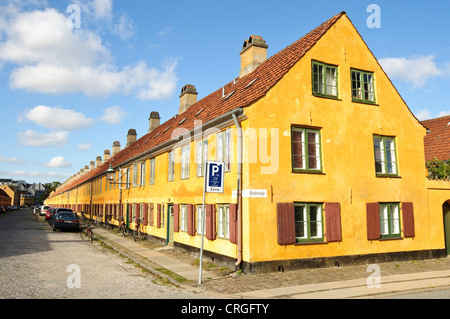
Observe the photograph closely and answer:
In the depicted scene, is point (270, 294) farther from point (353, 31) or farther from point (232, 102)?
point (353, 31)

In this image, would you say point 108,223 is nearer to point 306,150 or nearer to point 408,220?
point 306,150

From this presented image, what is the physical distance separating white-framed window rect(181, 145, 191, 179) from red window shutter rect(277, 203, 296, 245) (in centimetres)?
599

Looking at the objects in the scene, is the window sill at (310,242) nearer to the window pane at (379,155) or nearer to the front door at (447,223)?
the window pane at (379,155)

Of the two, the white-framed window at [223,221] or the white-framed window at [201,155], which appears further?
the white-framed window at [201,155]

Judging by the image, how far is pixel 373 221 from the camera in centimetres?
1338

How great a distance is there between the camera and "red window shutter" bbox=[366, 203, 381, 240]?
13.3 metres

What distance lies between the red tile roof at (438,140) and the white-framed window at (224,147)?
12.8 metres

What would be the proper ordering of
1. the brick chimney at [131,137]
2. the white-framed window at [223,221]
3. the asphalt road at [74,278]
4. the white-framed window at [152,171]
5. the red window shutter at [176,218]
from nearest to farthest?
the asphalt road at [74,278]
the white-framed window at [223,221]
the red window shutter at [176,218]
the white-framed window at [152,171]
the brick chimney at [131,137]

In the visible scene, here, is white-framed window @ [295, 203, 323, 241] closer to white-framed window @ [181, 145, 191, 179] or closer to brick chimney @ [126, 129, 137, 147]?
white-framed window @ [181, 145, 191, 179]

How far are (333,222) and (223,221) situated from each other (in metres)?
3.87

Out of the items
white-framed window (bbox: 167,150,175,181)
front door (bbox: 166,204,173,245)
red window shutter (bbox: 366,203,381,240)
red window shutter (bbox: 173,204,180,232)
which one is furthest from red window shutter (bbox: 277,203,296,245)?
front door (bbox: 166,204,173,245)

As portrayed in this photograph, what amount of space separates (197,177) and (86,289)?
711 centimetres

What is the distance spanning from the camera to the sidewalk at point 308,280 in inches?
354
